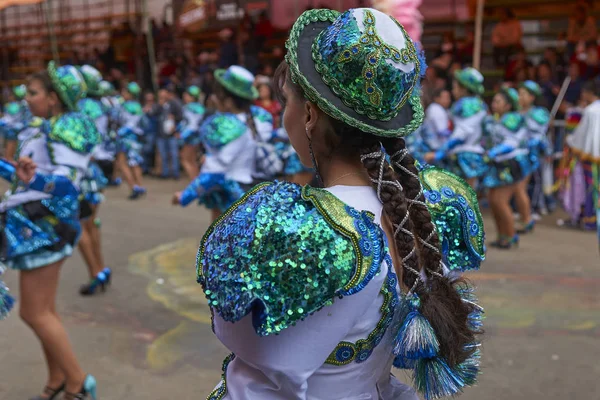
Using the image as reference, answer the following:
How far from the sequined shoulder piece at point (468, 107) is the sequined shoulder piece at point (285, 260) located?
6.59 m

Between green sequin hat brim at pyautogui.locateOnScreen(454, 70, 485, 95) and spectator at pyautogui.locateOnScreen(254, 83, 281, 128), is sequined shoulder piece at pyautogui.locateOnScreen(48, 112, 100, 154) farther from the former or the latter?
spectator at pyautogui.locateOnScreen(254, 83, 281, 128)

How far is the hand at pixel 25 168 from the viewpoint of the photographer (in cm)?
333

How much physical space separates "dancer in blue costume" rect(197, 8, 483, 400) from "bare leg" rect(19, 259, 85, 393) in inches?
83.8

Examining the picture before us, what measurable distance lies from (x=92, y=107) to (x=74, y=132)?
3.59m

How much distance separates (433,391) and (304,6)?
11932 millimetres

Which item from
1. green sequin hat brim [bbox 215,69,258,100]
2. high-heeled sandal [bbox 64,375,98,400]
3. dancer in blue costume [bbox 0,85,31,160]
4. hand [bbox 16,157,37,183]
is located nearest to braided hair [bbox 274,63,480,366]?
hand [bbox 16,157,37,183]

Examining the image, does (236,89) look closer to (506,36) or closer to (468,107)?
(468,107)

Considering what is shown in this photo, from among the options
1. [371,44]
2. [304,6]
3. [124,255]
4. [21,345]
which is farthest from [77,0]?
[371,44]

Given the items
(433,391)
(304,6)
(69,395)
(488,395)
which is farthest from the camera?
(304,6)

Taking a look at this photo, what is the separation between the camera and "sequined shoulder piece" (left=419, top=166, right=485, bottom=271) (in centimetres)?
165

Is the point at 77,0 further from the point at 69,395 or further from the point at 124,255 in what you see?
the point at 69,395

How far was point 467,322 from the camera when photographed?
1624mm

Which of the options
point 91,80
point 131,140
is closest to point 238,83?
point 91,80

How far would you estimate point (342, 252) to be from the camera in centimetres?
136
